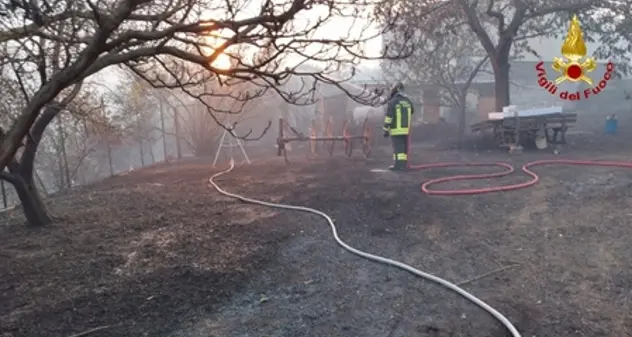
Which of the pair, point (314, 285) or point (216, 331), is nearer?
point (216, 331)

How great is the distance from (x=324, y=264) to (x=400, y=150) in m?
5.46

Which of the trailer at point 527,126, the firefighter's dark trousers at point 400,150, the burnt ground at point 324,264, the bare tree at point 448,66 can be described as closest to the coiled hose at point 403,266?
the burnt ground at point 324,264

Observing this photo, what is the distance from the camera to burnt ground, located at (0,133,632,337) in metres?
3.47

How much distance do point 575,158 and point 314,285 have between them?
896cm

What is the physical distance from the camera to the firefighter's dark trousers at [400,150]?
944 centimetres

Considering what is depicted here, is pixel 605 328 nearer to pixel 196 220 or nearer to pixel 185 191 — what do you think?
pixel 196 220

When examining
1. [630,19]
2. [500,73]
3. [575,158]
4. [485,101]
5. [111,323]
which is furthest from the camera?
[485,101]

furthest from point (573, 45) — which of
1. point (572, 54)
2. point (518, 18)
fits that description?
point (518, 18)

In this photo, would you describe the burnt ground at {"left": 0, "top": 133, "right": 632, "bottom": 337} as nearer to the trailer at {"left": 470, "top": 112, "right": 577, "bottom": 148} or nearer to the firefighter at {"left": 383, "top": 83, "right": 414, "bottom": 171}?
the firefighter at {"left": 383, "top": 83, "right": 414, "bottom": 171}

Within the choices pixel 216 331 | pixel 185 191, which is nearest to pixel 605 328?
pixel 216 331

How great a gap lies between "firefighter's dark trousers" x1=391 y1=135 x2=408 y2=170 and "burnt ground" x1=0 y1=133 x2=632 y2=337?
1818mm

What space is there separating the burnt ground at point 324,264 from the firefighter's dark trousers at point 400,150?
182cm

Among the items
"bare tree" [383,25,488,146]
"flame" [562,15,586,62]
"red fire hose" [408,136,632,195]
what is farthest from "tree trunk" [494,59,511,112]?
"flame" [562,15,586,62]

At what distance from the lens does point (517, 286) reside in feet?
13.1
